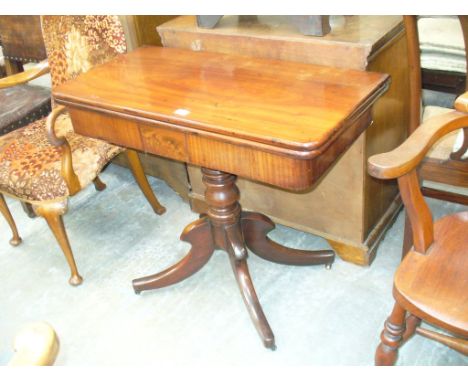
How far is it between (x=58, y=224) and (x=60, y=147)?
301 mm

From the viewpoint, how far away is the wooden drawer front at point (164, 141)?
1.31m

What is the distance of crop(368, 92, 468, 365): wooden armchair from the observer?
41.2 inches

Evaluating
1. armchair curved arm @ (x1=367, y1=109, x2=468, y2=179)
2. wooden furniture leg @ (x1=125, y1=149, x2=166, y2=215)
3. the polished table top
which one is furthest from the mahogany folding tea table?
wooden furniture leg @ (x1=125, y1=149, x2=166, y2=215)

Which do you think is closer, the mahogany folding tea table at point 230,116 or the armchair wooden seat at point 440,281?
the armchair wooden seat at point 440,281

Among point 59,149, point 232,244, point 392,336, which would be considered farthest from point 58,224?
point 392,336

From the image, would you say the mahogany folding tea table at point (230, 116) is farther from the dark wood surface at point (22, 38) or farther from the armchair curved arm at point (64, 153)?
the dark wood surface at point (22, 38)

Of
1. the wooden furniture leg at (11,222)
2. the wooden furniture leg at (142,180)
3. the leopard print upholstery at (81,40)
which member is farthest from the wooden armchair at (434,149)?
the wooden furniture leg at (11,222)

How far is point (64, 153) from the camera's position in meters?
1.76

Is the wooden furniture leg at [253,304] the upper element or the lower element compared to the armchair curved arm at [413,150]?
lower

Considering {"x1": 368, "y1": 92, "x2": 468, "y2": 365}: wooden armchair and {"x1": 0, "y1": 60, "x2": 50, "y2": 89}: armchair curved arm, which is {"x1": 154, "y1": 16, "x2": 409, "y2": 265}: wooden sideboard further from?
{"x1": 0, "y1": 60, "x2": 50, "y2": 89}: armchair curved arm

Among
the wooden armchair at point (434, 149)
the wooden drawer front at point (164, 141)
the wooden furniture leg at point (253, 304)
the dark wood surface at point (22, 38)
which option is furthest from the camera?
the dark wood surface at point (22, 38)

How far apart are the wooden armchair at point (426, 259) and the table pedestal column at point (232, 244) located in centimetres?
53

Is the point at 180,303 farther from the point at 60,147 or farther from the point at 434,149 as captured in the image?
the point at 434,149
